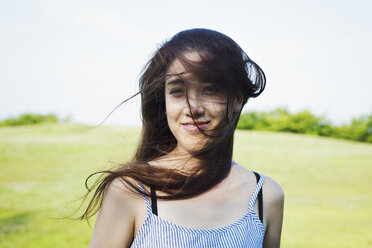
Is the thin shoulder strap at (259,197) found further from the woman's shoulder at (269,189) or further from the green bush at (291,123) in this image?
the green bush at (291,123)

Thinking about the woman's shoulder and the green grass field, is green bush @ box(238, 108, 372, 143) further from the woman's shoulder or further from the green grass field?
the woman's shoulder

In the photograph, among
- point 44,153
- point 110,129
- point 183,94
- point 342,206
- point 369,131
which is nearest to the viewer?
point 183,94

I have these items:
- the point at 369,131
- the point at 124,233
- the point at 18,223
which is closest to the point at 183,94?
the point at 124,233

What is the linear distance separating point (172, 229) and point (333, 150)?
21.9 metres

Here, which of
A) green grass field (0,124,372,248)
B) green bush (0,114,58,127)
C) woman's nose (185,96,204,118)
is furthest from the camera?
green bush (0,114,58,127)

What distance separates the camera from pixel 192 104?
170cm

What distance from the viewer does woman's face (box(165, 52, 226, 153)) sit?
1.70 m

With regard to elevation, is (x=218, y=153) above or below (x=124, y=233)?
above

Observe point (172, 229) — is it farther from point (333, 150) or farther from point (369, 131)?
point (369, 131)

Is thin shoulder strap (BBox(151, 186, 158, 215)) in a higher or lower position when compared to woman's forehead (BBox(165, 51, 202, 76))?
lower

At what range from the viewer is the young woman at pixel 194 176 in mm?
1608

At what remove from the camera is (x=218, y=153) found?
6.17 ft

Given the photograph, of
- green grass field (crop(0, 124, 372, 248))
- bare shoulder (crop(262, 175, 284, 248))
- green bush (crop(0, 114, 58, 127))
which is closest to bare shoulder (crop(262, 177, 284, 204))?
bare shoulder (crop(262, 175, 284, 248))

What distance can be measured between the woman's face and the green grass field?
1.28ft
